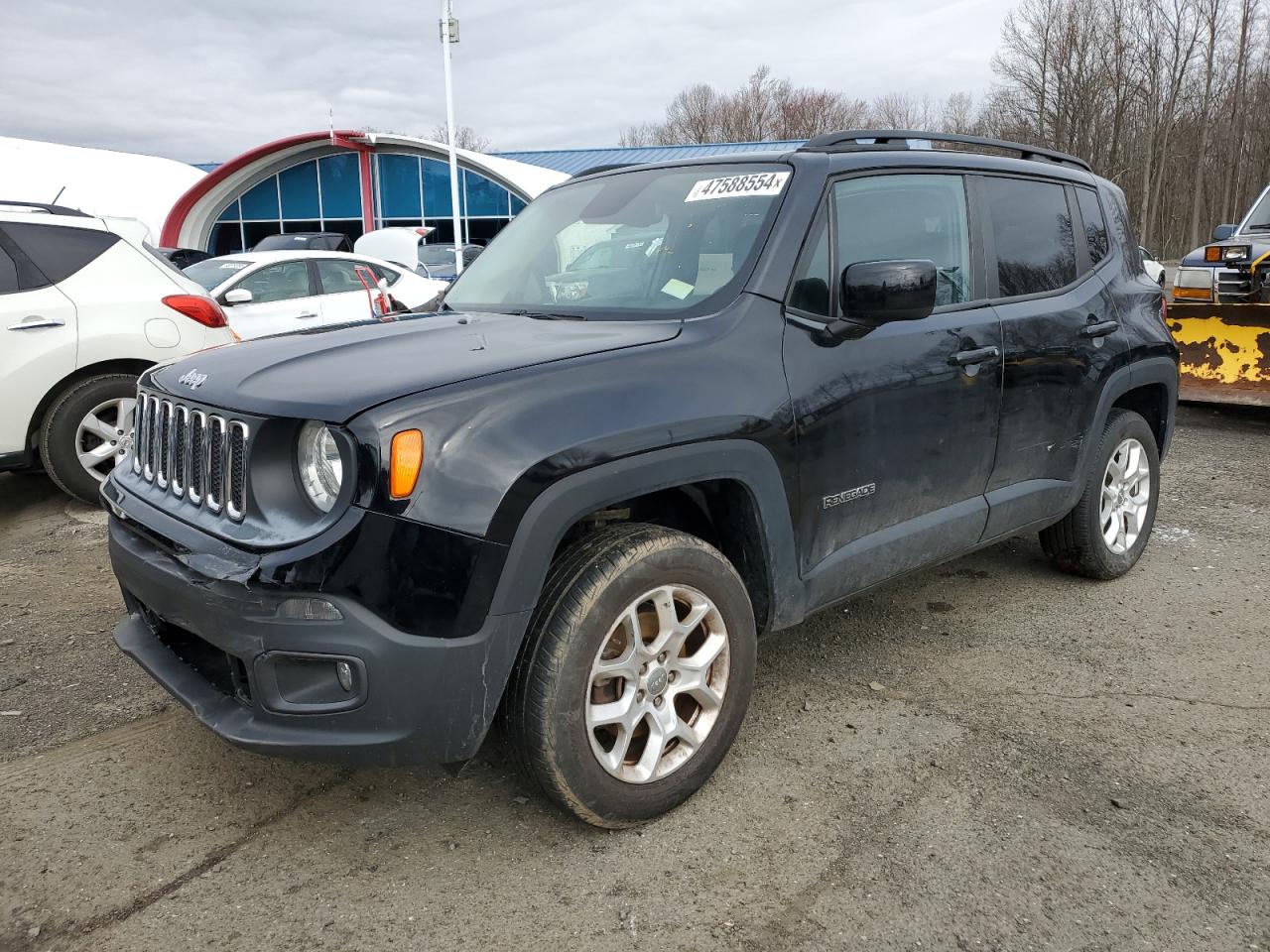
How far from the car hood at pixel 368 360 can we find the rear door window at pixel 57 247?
11.6 feet

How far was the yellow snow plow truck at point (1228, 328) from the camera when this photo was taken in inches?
310

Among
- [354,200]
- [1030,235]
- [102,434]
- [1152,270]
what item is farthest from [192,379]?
[354,200]

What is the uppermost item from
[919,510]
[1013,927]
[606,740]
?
[919,510]

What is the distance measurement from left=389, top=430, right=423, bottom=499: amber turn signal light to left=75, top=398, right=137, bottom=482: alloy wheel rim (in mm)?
4400

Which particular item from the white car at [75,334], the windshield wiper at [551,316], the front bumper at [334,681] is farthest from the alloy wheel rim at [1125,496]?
the white car at [75,334]

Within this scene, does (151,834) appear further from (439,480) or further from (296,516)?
(439,480)

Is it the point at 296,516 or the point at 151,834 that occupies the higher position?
the point at 296,516

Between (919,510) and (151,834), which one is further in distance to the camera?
(919,510)

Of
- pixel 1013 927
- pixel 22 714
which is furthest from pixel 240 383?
pixel 1013 927

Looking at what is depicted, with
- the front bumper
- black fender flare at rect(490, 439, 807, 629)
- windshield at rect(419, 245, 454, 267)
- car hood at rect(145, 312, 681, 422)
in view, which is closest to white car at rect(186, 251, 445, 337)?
car hood at rect(145, 312, 681, 422)

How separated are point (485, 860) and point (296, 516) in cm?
103

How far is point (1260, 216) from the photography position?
9586 millimetres

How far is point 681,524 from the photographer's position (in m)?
3.03

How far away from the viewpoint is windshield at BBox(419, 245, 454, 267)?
64.9 feet
